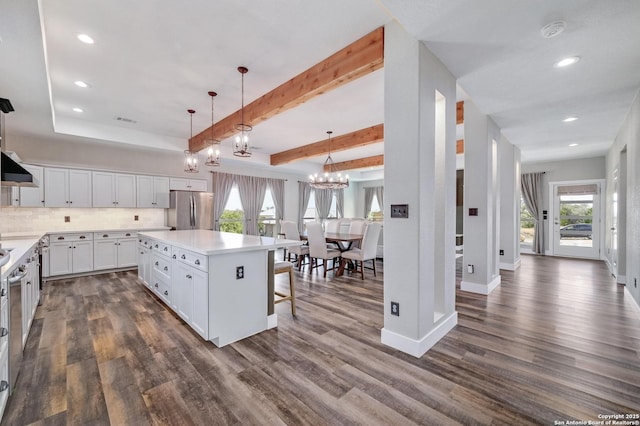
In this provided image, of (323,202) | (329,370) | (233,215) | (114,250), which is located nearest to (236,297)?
(329,370)

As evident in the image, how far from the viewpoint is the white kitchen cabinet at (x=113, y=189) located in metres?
5.31

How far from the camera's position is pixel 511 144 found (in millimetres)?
5598

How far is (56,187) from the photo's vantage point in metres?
4.90

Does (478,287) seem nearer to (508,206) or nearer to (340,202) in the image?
(508,206)

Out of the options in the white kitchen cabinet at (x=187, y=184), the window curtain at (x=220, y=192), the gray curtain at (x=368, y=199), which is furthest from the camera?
the gray curtain at (x=368, y=199)

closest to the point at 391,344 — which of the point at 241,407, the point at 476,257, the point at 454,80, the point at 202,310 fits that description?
the point at 241,407

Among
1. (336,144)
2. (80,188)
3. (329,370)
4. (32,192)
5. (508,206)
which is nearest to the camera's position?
(329,370)

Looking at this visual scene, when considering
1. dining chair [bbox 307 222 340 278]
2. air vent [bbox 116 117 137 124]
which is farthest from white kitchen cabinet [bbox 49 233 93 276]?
dining chair [bbox 307 222 340 278]

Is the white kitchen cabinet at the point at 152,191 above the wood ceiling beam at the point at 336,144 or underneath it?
underneath

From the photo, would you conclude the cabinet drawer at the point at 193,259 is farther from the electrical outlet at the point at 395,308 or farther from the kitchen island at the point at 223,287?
the electrical outlet at the point at 395,308

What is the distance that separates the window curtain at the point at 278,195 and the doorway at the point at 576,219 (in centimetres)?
750

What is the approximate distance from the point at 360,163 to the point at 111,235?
20.4 ft

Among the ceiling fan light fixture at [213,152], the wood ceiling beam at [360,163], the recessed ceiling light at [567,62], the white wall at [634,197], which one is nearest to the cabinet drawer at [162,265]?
the ceiling fan light fixture at [213,152]

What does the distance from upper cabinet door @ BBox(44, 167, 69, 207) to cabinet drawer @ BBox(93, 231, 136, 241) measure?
72 cm
